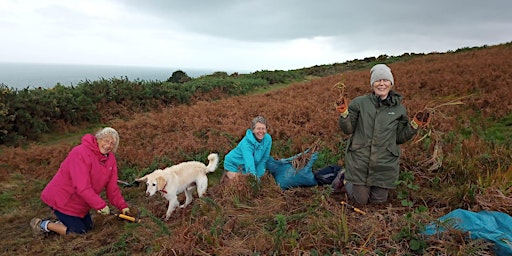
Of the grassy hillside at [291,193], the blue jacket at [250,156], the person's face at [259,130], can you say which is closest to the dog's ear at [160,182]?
the grassy hillside at [291,193]

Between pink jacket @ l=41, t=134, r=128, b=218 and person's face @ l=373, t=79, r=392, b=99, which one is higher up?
person's face @ l=373, t=79, r=392, b=99

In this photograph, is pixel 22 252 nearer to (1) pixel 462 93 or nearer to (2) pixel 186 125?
(2) pixel 186 125

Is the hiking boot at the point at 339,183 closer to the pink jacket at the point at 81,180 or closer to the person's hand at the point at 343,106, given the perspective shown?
the person's hand at the point at 343,106

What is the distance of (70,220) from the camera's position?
196 inches

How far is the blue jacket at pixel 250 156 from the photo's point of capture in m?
5.75

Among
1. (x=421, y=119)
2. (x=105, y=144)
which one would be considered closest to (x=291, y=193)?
(x=421, y=119)

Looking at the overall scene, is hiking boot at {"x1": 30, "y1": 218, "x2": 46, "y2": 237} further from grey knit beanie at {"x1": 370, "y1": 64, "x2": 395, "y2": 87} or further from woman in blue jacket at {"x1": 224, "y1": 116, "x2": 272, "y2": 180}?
grey knit beanie at {"x1": 370, "y1": 64, "x2": 395, "y2": 87}

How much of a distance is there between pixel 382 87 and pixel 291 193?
2.02m

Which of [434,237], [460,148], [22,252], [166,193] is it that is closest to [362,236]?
[434,237]

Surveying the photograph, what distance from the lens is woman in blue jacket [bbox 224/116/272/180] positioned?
18.9 ft

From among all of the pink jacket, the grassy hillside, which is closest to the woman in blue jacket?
the grassy hillside

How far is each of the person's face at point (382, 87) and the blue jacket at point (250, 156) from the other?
85.0 inches

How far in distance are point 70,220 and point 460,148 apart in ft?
21.1

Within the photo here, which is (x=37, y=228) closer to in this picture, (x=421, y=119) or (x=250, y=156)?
(x=250, y=156)
